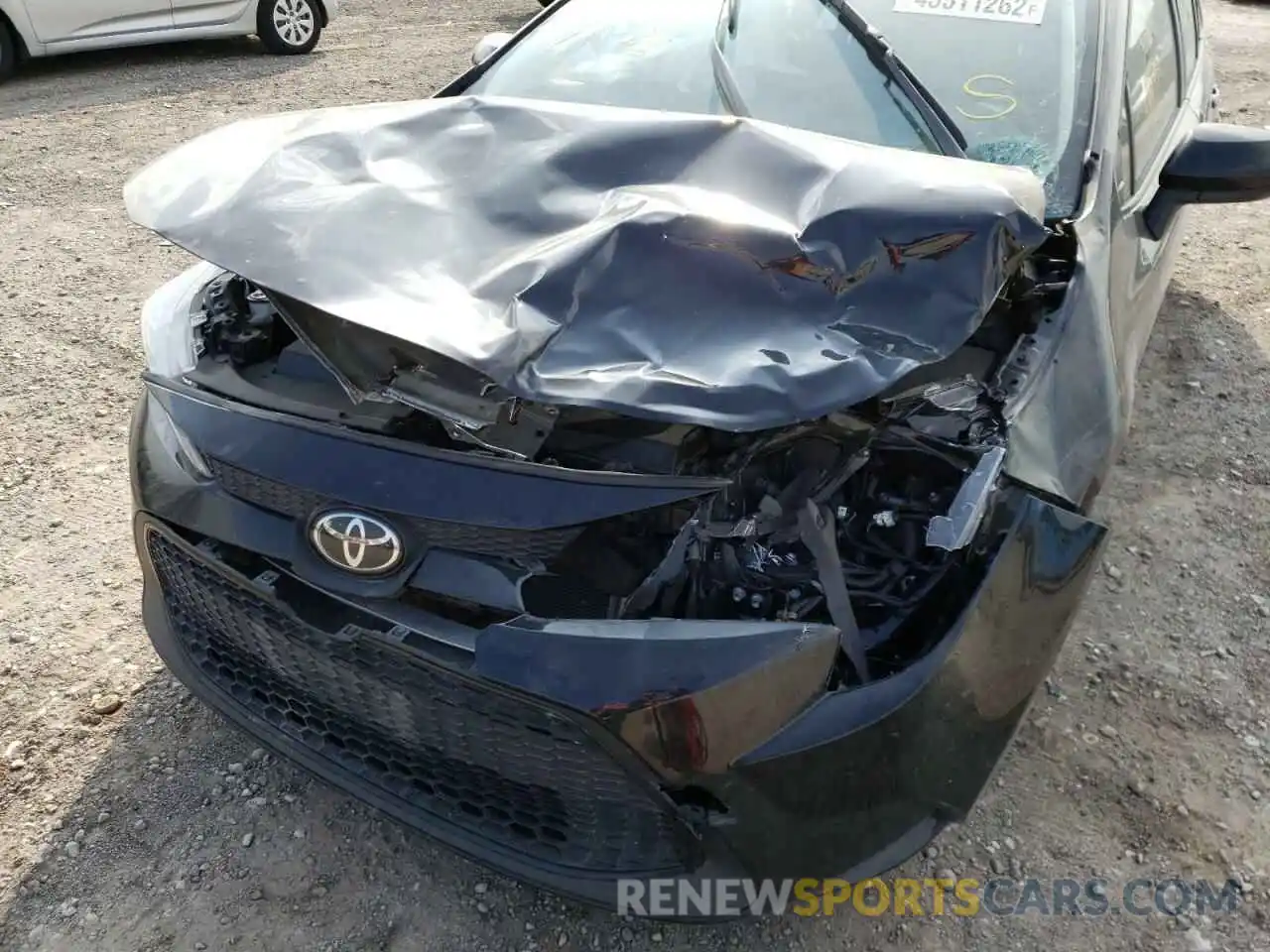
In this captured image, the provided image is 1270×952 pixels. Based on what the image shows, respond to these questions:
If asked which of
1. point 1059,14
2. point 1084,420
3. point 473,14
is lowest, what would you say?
point 473,14

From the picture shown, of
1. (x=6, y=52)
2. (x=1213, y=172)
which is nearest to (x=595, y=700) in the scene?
(x=1213, y=172)

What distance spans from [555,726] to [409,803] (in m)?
0.45

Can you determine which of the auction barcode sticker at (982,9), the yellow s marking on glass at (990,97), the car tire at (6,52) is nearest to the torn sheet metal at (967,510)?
the yellow s marking on glass at (990,97)

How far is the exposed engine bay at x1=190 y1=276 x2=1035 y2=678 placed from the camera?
162 centimetres

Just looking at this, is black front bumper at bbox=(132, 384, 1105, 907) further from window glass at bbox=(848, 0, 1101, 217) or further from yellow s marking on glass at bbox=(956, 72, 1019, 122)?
yellow s marking on glass at bbox=(956, 72, 1019, 122)

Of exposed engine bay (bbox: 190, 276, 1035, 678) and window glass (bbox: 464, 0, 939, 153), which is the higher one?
window glass (bbox: 464, 0, 939, 153)

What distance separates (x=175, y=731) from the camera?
7.72ft

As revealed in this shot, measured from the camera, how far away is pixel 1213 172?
2.41 meters

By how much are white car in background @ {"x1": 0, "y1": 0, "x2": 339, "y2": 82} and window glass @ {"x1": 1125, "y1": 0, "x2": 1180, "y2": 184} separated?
6.73 meters

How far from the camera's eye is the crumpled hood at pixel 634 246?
155cm

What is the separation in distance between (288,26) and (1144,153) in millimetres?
7173

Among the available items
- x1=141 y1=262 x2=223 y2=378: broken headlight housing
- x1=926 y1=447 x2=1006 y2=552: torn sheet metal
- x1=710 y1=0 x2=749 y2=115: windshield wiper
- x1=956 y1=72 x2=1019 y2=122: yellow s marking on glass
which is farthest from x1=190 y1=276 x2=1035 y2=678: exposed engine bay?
x1=710 y1=0 x2=749 y2=115: windshield wiper

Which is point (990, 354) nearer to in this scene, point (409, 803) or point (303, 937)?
point (409, 803)

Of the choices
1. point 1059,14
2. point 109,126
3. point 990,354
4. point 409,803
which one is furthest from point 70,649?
point 109,126
